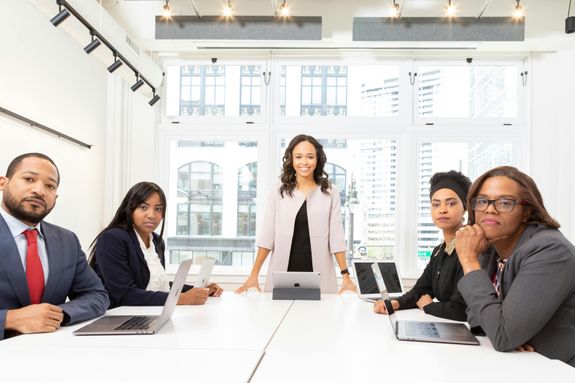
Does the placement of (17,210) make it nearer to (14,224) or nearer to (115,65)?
(14,224)

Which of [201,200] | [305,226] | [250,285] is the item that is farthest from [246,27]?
[250,285]

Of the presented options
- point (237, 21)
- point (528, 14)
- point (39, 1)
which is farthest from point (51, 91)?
point (528, 14)

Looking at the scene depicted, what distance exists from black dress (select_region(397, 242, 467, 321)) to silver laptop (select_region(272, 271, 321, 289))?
1.51 ft

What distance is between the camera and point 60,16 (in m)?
2.86

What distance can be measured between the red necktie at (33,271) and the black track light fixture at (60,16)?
145cm

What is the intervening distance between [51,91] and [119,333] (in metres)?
2.63

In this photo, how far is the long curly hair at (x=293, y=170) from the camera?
3135mm

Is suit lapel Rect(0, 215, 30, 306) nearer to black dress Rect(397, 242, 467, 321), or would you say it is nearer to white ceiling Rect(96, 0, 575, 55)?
black dress Rect(397, 242, 467, 321)

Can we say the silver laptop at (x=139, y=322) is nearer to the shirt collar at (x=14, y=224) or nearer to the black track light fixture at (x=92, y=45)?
the shirt collar at (x=14, y=224)

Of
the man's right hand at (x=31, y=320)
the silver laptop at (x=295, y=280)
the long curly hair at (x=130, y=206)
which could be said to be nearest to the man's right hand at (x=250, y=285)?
the silver laptop at (x=295, y=280)

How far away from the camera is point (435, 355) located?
56.3 inches

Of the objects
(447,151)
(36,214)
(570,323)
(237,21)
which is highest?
(237,21)

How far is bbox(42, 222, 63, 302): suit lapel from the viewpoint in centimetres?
195

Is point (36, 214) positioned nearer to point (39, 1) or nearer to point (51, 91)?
point (39, 1)
